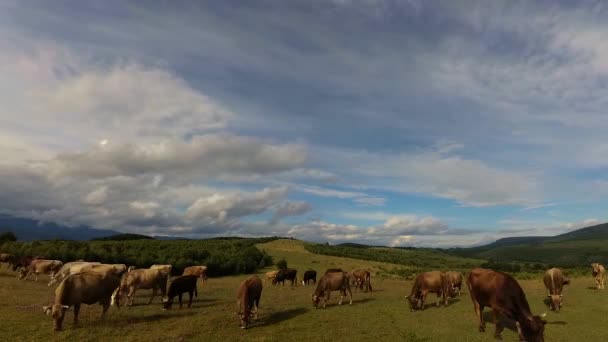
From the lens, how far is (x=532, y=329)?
49.5 feet

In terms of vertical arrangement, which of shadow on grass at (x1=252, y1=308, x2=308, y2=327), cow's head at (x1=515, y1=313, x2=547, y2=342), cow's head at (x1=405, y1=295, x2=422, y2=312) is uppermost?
cow's head at (x1=515, y1=313, x2=547, y2=342)

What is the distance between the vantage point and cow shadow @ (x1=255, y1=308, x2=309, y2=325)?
2308 cm

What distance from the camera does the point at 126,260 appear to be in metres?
64.9

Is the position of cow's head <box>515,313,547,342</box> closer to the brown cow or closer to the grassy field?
the grassy field

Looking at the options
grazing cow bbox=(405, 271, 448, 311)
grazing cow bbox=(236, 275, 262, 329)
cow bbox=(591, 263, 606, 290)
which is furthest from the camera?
cow bbox=(591, 263, 606, 290)

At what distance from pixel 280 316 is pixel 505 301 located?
13.6 metres

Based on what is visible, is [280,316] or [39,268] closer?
[280,316]

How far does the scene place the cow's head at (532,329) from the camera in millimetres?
14977

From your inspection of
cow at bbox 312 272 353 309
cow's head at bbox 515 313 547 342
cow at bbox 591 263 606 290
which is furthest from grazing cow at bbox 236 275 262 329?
cow at bbox 591 263 606 290

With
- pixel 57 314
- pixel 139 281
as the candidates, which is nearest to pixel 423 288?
pixel 139 281

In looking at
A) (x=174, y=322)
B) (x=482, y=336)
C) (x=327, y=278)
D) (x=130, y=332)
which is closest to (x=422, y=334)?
(x=482, y=336)

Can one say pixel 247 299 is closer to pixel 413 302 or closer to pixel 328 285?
pixel 328 285

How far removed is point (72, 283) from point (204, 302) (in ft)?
39.4

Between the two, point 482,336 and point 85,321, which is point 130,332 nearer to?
point 85,321
